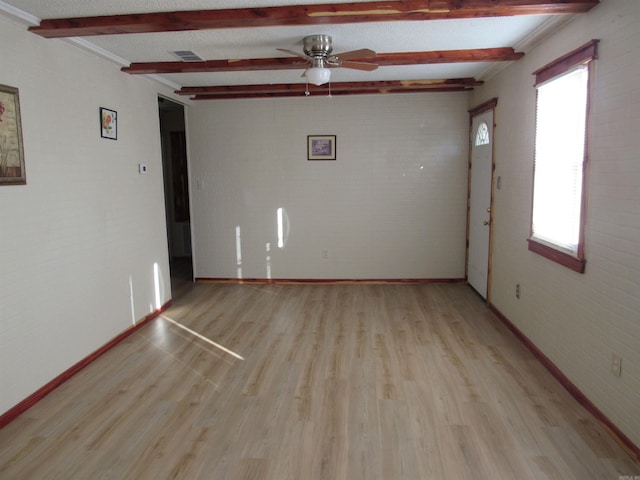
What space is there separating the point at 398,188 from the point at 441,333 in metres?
2.32

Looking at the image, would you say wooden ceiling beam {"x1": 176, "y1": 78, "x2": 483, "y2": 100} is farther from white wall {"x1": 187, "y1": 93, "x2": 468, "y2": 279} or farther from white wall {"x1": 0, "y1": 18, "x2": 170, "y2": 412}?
white wall {"x1": 0, "y1": 18, "x2": 170, "y2": 412}

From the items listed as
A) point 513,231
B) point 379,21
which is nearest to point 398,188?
point 513,231

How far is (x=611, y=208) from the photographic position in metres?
2.52

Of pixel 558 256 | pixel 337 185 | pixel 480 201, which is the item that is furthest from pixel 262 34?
pixel 480 201

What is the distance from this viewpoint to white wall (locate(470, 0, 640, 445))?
7.64ft

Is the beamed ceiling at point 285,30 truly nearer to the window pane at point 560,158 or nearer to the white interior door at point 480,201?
the window pane at point 560,158

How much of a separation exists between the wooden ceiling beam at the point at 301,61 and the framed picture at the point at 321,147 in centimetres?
188

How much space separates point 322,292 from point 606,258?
354 cm

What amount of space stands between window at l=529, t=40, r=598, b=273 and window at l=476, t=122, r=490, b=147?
1.50 m

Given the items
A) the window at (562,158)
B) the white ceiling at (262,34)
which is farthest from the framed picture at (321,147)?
the window at (562,158)

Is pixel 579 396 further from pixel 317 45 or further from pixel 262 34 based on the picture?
pixel 262 34

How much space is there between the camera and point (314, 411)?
112 inches

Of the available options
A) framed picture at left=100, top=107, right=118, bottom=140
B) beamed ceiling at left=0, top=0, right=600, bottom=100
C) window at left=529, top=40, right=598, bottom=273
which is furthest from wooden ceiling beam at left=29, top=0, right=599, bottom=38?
framed picture at left=100, top=107, right=118, bottom=140

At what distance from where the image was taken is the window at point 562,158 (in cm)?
285
